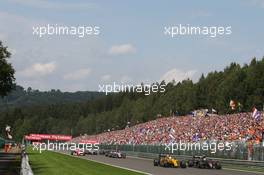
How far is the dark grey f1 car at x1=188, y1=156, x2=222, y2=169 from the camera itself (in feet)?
141

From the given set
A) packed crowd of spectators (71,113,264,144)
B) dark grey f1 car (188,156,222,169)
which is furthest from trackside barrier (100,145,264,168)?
dark grey f1 car (188,156,222,169)

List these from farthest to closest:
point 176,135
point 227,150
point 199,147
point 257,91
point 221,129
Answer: point 257,91
point 176,135
point 221,129
point 199,147
point 227,150

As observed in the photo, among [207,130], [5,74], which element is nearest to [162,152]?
[207,130]

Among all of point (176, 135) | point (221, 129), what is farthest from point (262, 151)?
point (176, 135)

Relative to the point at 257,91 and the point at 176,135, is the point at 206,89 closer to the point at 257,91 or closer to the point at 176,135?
the point at 257,91

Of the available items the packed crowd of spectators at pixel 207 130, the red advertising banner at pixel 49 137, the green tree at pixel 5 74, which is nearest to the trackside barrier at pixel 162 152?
the packed crowd of spectators at pixel 207 130

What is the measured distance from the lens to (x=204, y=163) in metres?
43.5

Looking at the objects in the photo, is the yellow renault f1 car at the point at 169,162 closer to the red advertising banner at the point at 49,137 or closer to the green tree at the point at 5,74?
the green tree at the point at 5,74

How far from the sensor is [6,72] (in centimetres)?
6569

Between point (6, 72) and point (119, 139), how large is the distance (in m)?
41.7

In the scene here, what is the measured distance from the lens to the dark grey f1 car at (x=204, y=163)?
42844 millimetres

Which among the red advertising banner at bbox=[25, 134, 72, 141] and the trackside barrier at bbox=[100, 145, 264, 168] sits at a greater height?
the red advertising banner at bbox=[25, 134, 72, 141]

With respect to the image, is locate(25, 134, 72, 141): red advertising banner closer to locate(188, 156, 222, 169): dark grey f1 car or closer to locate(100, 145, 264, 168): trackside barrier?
locate(100, 145, 264, 168): trackside barrier

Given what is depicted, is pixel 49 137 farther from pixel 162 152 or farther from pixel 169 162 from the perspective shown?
pixel 169 162
